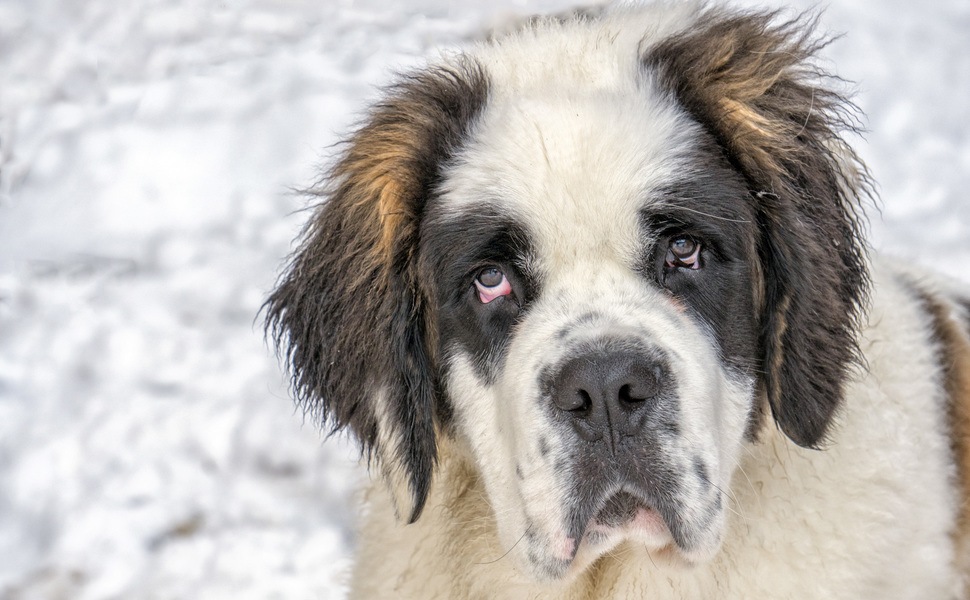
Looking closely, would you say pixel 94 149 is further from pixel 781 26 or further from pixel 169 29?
pixel 781 26

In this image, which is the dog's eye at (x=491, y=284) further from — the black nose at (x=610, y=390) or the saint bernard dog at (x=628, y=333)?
the black nose at (x=610, y=390)

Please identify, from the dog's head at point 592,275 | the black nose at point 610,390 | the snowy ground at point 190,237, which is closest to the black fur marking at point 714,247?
the dog's head at point 592,275

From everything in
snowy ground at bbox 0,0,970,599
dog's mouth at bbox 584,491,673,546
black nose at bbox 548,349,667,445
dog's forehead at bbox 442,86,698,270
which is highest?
dog's forehead at bbox 442,86,698,270

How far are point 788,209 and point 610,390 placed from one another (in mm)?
661

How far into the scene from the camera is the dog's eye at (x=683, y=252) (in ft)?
8.55

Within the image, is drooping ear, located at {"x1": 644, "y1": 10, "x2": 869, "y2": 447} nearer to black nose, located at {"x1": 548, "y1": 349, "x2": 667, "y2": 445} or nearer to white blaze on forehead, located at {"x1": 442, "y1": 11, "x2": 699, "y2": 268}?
white blaze on forehead, located at {"x1": 442, "y1": 11, "x2": 699, "y2": 268}

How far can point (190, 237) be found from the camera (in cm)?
547

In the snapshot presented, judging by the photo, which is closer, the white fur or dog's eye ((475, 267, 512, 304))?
dog's eye ((475, 267, 512, 304))

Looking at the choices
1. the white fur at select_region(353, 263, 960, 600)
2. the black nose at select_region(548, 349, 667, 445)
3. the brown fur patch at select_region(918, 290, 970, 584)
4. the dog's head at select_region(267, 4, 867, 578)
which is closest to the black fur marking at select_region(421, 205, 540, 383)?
the dog's head at select_region(267, 4, 867, 578)

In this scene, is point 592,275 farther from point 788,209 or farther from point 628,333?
point 788,209

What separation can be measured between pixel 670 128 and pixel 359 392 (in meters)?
0.98

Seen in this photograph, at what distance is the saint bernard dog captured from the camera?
8.14 feet

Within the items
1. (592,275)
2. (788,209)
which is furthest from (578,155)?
(788,209)

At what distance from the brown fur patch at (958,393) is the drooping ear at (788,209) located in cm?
54
